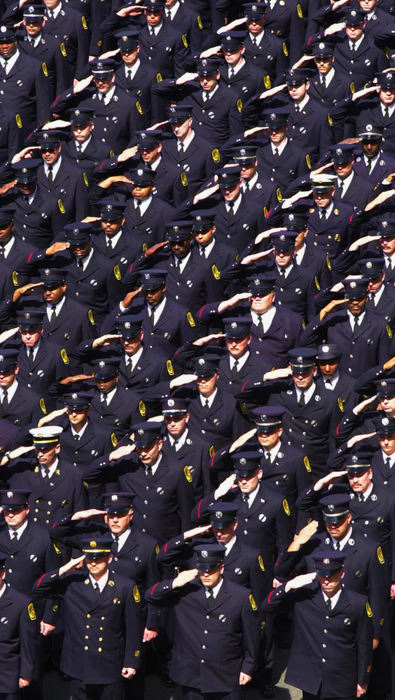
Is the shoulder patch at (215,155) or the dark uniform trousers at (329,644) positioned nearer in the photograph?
the dark uniform trousers at (329,644)

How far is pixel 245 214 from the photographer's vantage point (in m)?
23.0

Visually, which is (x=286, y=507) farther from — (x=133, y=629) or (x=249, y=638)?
(x=133, y=629)

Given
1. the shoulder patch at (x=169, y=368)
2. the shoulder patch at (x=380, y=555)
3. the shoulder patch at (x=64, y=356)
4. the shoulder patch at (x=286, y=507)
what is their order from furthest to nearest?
1. the shoulder patch at (x=64, y=356)
2. the shoulder patch at (x=169, y=368)
3. the shoulder patch at (x=286, y=507)
4. the shoulder patch at (x=380, y=555)

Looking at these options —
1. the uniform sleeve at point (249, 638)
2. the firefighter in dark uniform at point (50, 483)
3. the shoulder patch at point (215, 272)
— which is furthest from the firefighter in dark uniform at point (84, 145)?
the uniform sleeve at point (249, 638)

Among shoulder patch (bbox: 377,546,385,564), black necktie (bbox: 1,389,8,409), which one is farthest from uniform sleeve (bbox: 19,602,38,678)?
black necktie (bbox: 1,389,8,409)

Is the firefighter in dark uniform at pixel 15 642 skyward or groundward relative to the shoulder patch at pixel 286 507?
skyward

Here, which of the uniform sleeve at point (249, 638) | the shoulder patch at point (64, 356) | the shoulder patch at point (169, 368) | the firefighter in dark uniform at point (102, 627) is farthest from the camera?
the shoulder patch at point (64, 356)

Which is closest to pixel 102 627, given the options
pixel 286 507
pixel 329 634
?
pixel 329 634

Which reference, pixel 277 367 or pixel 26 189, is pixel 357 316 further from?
pixel 26 189

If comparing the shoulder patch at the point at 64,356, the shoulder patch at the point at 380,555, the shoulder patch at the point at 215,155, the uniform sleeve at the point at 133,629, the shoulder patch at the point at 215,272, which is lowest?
the shoulder patch at the point at 215,155

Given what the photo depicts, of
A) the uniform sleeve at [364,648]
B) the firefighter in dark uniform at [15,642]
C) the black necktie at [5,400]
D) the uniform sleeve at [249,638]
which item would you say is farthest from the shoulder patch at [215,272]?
the uniform sleeve at [364,648]

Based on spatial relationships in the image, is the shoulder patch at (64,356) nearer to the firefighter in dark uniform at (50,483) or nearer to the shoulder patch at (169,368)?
the shoulder patch at (169,368)

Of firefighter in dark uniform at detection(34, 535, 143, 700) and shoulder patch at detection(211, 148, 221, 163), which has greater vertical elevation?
firefighter in dark uniform at detection(34, 535, 143, 700)

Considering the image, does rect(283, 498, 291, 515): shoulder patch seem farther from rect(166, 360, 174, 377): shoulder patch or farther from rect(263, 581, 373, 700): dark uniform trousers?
rect(166, 360, 174, 377): shoulder patch
